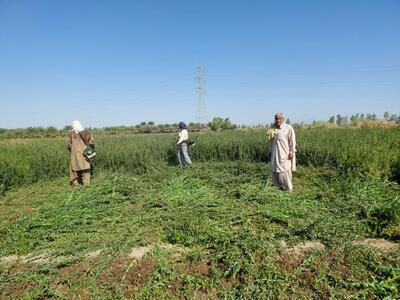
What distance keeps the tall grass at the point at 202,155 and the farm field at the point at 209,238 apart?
0.08 meters

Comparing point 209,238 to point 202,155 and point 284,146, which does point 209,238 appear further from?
point 202,155

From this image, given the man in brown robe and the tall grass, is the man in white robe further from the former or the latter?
the man in brown robe

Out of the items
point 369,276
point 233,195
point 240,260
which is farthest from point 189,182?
point 369,276

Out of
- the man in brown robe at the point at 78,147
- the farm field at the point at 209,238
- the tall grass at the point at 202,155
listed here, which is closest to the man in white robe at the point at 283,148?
the farm field at the point at 209,238

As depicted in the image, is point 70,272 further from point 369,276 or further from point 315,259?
point 369,276

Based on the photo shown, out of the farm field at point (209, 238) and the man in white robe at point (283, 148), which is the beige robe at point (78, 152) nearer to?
the farm field at point (209, 238)

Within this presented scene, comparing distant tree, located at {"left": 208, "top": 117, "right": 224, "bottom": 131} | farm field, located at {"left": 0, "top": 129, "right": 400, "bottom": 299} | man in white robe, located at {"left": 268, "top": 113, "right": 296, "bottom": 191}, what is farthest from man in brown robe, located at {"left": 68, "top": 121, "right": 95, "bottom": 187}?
distant tree, located at {"left": 208, "top": 117, "right": 224, "bottom": 131}

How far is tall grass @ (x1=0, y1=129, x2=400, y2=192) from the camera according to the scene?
21.4 ft

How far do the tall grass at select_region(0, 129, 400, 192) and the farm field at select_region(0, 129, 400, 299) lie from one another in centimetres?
8

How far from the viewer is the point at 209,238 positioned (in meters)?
3.47

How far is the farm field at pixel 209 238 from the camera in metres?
2.76

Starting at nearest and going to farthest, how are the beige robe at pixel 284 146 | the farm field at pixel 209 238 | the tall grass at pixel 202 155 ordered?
1. the farm field at pixel 209 238
2. the beige robe at pixel 284 146
3. the tall grass at pixel 202 155

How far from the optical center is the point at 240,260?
2.95m

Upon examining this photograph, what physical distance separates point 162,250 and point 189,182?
127 inches
